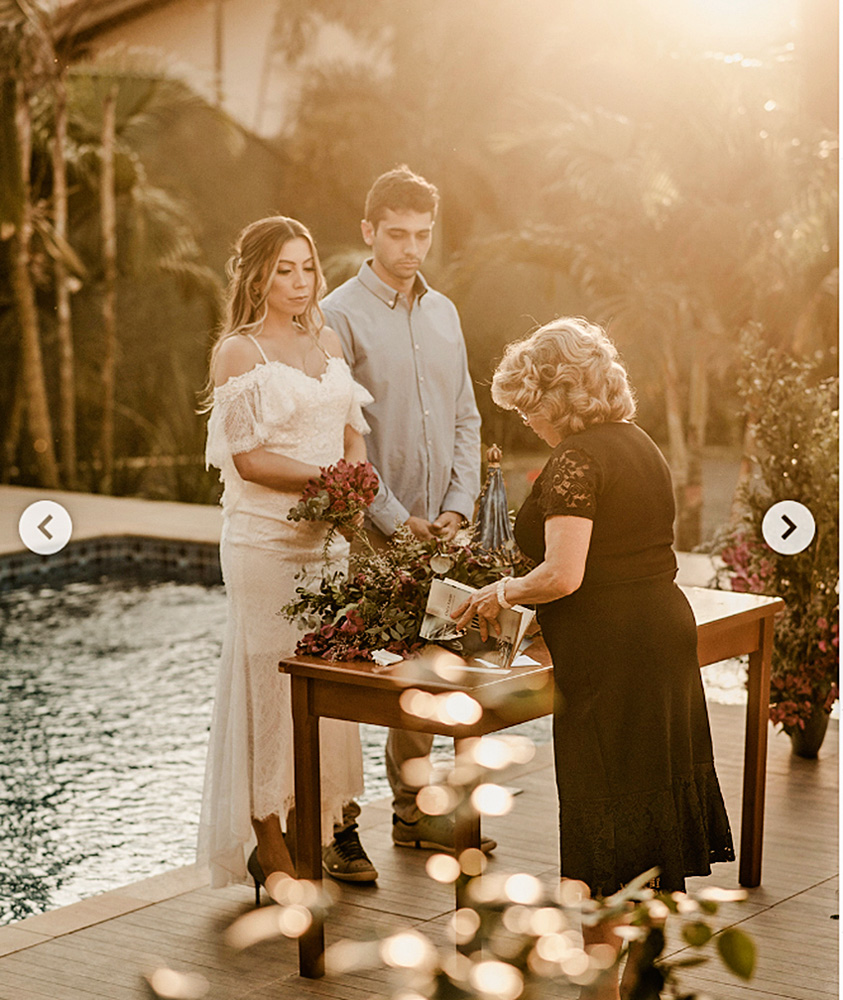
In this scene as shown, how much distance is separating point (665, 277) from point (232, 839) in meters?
8.11

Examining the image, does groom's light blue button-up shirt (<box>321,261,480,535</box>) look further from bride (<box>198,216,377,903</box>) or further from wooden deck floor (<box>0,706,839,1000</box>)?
wooden deck floor (<box>0,706,839,1000</box>)

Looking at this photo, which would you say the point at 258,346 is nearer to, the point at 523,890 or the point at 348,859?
the point at 348,859

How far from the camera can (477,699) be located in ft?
8.21

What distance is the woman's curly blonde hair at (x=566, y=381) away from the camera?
7.97 ft

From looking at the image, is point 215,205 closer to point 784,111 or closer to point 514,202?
point 514,202

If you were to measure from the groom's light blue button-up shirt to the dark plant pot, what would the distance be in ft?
4.92

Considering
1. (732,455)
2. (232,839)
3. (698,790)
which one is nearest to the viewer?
(698,790)

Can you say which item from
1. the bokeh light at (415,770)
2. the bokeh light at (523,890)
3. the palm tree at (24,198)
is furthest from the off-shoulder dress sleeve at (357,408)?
the palm tree at (24,198)

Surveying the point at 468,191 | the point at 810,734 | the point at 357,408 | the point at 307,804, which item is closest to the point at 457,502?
the point at 357,408

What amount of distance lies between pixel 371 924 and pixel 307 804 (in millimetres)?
521

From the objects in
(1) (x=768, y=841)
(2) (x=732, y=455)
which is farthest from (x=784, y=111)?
(1) (x=768, y=841)

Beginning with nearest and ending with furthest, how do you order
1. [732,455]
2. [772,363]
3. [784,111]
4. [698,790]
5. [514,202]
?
[698,790]
[772,363]
[784,111]
[732,455]
[514,202]

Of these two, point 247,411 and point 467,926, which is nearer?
point 467,926

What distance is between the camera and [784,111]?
984cm
